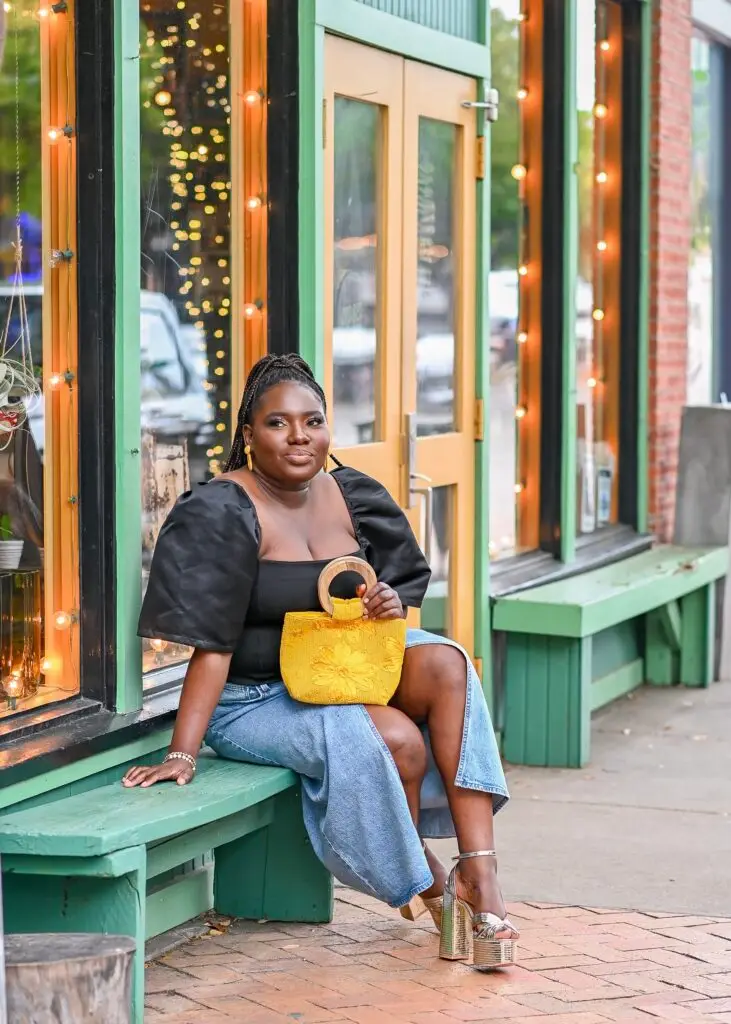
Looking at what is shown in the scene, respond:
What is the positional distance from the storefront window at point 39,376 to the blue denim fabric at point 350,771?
46cm

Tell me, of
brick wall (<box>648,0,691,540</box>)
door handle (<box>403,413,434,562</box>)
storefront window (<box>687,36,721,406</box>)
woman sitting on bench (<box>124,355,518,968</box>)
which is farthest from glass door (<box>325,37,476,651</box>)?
storefront window (<box>687,36,721,406</box>)

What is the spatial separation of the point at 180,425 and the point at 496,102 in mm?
2157

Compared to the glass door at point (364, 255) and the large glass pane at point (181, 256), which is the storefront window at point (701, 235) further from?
the large glass pane at point (181, 256)

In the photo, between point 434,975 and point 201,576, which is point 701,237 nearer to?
point 201,576

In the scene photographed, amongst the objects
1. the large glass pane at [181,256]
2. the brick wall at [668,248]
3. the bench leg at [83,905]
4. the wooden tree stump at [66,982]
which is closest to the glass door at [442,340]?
the large glass pane at [181,256]

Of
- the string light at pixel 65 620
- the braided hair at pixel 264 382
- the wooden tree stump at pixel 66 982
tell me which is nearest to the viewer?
the wooden tree stump at pixel 66 982

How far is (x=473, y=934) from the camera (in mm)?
4176

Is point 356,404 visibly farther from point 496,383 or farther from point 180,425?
point 496,383

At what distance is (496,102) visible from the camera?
6297 millimetres

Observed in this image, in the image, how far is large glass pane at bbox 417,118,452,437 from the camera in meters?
6.05

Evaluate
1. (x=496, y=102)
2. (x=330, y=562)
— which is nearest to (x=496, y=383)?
(x=496, y=102)

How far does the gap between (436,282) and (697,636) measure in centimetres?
267

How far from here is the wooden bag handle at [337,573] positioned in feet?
13.7

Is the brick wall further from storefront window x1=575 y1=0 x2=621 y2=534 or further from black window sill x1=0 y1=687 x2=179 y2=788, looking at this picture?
black window sill x1=0 y1=687 x2=179 y2=788
